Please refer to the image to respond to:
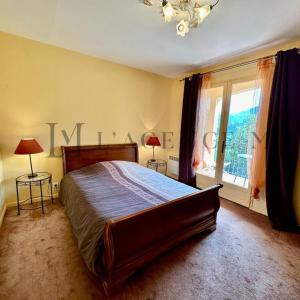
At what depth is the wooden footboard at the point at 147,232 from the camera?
52.6 inches

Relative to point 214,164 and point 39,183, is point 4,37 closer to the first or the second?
point 39,183

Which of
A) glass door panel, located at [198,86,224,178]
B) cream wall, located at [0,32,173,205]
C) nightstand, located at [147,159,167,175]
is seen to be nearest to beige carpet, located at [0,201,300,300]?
cream wall, located at [0,32,173,205]

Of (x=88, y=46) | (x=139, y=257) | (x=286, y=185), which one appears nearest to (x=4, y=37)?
(x=88, y=46)

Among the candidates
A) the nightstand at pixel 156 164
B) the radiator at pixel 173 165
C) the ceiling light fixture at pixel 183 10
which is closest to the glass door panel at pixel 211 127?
the radiator at pixel 173 165

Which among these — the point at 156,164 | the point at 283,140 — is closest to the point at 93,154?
the point at 156,164

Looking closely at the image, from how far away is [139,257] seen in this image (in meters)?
1.51

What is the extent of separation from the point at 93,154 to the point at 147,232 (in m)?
1.95

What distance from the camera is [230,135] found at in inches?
121

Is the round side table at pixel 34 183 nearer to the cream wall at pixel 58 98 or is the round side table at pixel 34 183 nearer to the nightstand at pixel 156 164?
the cream wall at pixel 58 98

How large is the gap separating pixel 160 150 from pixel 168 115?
2.78 feet

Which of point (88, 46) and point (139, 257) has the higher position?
point (88, 46)

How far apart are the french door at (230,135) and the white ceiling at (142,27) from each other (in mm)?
611

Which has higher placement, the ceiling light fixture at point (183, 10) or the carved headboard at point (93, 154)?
the ceiling light fixture at point (183, 10)

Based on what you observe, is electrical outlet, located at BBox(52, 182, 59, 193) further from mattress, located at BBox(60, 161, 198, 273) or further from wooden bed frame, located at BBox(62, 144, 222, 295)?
wooden bed frame, located at BBox(62, 144, 222, 295)
